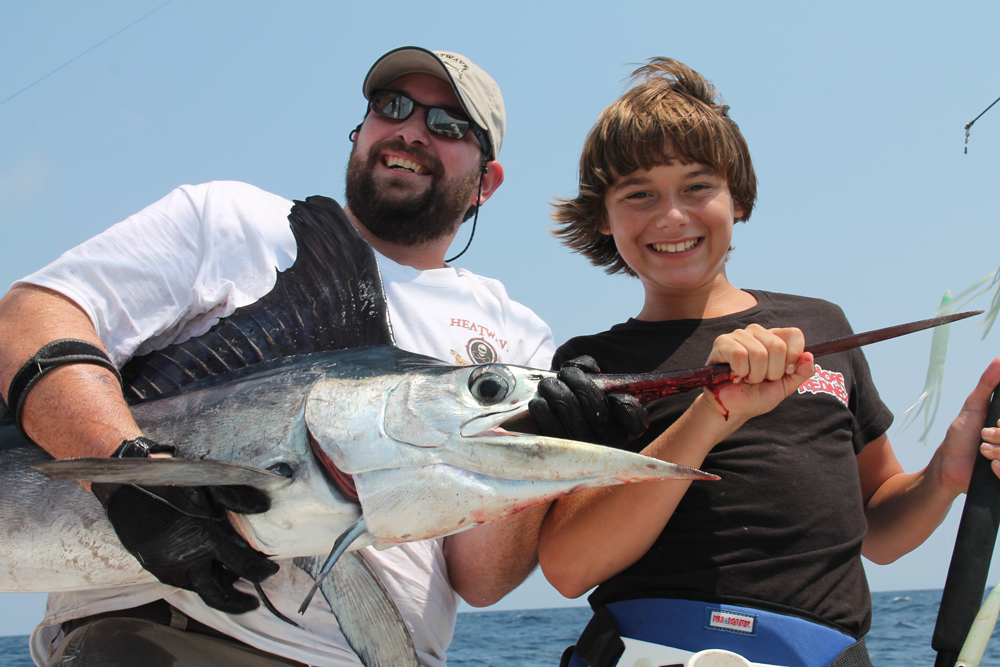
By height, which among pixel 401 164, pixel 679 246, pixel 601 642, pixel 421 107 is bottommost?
pixel 601 642

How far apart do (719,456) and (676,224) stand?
687 mm

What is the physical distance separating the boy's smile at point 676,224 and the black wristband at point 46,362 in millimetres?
1508

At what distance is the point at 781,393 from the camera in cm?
160

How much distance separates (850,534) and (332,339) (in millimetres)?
1464

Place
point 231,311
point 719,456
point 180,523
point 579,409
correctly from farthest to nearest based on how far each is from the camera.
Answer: point 231,311 < point 719,456 < point 180,523 < point 579,409

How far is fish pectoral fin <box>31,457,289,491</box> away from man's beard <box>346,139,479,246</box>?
1696 mm

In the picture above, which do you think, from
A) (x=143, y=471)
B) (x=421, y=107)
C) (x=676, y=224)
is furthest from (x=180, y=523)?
(x=421, y=107)

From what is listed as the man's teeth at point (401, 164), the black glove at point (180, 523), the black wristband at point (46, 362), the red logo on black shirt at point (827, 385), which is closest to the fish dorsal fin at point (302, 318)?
the black wristband at point (46, 362)

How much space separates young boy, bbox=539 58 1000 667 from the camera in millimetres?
1784

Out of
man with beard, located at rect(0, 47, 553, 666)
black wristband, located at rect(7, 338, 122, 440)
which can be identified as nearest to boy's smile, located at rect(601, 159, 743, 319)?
man with beard, located at rect(0, 47, 553, 666)

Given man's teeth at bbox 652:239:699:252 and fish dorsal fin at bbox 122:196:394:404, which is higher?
man's teeth at bbox 652:239:699:252

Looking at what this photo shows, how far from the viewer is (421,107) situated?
9.91ft

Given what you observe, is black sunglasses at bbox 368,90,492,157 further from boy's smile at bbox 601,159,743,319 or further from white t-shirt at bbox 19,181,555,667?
boy's smile at bbox 601,159,743,319

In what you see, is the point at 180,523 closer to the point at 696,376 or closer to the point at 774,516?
the point at 696,376
